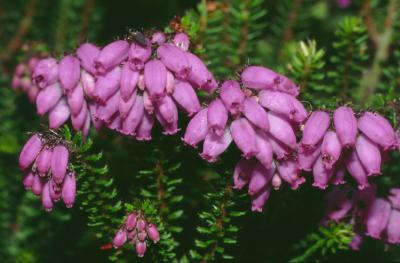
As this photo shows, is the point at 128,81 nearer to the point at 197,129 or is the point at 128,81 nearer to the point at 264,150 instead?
the point at 197,129

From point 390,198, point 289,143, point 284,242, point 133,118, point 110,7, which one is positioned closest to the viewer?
point 289,143

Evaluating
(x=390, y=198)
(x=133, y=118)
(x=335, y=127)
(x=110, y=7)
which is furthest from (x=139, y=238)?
(x=110, y=7)

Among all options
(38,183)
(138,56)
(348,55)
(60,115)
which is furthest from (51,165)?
(348,55)

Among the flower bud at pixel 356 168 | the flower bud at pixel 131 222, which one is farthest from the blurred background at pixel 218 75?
the flower bud at pixel 131 222

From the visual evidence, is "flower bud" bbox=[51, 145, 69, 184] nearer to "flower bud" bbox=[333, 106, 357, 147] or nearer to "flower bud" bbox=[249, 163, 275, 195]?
"flower bud" bbox=[249, 163, 275, 195]

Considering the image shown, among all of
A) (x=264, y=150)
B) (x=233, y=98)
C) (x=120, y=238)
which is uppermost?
(x=233, y=98)

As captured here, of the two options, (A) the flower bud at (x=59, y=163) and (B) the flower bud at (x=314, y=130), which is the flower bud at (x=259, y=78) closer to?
(B) the flower bud at (x=314, y=130)

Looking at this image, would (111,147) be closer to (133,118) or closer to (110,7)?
(133,118)
